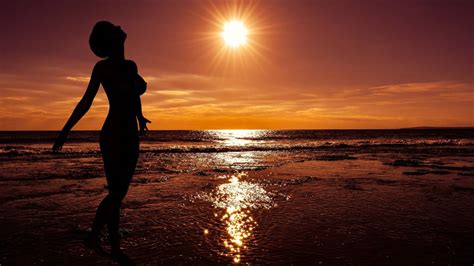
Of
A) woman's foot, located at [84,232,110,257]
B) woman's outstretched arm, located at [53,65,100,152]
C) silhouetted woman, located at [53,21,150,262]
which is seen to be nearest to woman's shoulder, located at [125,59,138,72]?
silhouetted woman, located at [53,21,150,262]

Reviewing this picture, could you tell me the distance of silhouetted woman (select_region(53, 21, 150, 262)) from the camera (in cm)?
330

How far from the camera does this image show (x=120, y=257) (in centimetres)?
353

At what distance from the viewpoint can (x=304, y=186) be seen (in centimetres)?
849

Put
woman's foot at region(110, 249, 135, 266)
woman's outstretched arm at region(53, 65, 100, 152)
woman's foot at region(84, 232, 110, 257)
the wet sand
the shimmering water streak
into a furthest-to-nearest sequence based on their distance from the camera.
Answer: the shimmering water streak < woman's foot at region(84, 232, 110, 257) < the wet sand < woman's foot at region(110, 249, 135, 266) < woman's outstretched arm at region(53, 65, 100, 152)

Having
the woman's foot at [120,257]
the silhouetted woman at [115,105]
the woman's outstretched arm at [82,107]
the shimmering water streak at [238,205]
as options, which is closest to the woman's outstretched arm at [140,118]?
the silhouetted woman at [115,105]

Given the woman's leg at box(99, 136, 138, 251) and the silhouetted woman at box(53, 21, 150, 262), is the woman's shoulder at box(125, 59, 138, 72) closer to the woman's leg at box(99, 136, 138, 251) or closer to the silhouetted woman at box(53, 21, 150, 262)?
the silhouetted woman at box(53, 21, 150, 262)

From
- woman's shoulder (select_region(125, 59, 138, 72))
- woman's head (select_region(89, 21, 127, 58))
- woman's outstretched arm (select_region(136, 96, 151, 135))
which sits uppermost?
woman's head (select_region(89, 21, 127, 58))

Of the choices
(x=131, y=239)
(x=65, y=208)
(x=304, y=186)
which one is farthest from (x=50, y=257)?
(x=304, y=186)

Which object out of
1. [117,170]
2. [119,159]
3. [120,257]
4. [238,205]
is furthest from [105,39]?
[238,205]

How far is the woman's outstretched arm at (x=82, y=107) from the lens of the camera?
310 cm

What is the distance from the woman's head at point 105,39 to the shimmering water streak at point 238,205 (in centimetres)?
279

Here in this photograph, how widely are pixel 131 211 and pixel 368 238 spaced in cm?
422

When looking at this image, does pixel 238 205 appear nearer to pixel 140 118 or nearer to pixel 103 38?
pixel 140 118

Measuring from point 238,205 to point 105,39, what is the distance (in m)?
4.20
